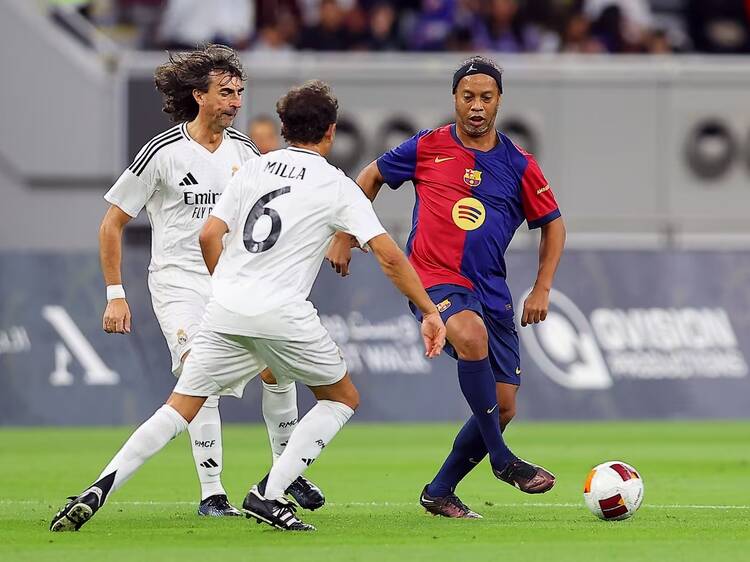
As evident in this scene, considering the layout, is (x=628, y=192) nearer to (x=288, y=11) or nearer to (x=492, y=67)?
(x=288, y=11)

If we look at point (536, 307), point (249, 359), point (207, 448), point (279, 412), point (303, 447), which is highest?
point (536, 307)

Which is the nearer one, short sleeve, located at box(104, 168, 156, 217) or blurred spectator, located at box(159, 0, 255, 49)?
short sleeve, located at box(104, 168, 156, 217)

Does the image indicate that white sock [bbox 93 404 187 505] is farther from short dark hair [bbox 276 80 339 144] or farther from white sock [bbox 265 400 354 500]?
short dark hair [bbox 276 80 339 144]

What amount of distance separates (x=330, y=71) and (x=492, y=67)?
9.48m

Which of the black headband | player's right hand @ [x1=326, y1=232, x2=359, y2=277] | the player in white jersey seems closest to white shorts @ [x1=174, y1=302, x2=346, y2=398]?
the player in white jersey

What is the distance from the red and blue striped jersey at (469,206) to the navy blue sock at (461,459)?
66 centimetres

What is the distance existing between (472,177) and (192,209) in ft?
4.98

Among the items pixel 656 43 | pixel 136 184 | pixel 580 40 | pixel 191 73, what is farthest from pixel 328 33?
pixel 136 184

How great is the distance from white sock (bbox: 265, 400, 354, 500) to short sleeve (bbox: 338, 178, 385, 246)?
33.9 inches

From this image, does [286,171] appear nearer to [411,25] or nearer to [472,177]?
[472,177]

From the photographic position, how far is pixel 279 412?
859 centimetres

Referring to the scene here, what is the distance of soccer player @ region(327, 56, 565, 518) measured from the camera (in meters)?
8.34

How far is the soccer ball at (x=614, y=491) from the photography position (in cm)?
802

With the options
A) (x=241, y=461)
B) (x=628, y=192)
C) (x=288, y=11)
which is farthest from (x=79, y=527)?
(x=288, y=11)
